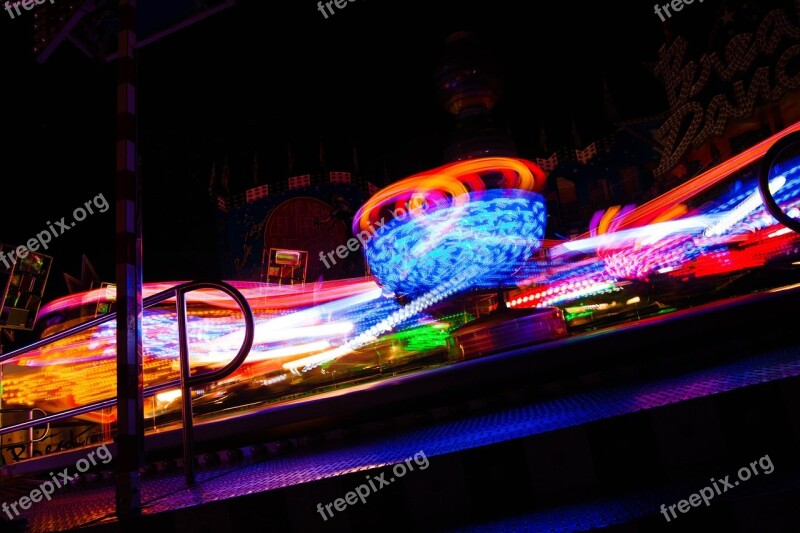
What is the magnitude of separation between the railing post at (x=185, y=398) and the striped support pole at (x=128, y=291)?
0.73ft

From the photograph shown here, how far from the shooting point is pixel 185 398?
76.9 inches

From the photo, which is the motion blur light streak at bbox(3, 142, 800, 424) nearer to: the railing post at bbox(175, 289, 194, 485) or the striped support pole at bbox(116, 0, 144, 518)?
the railing post at bbox(175, 289, 194, 485)

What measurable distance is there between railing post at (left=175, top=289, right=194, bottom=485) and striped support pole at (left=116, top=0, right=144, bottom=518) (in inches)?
8.8

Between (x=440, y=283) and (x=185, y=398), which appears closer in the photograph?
(x=185, y=398)

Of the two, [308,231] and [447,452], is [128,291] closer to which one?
Result: [447,452]

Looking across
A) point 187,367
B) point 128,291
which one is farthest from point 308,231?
point 128,291

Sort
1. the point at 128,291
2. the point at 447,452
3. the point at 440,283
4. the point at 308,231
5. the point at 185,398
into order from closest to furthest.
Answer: the point at 447,452
the point at 128,291
the point at 185,398
the point at 440,283
the point at 308,231

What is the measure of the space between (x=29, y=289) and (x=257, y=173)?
4.00 m

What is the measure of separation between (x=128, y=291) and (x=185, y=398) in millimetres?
469

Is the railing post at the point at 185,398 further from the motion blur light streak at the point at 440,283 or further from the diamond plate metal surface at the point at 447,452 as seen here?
the motion blur light streak at the point at 440,283

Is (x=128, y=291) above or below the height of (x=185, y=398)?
above

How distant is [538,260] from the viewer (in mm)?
5742

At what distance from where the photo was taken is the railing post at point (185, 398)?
1905 millimetres

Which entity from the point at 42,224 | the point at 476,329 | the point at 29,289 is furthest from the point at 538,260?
the point at 29,289
